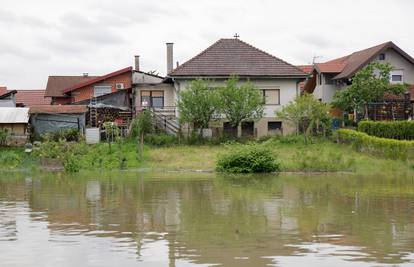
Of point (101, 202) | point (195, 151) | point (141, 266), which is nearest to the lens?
point (141, 266)

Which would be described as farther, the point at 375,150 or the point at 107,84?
the point at 107,84

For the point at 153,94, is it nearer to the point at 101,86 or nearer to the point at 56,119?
the point at 101,86

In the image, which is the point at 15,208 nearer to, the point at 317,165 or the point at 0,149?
the point at 317,165

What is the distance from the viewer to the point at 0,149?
36.9 m

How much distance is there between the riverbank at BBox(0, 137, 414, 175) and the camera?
1214 inches

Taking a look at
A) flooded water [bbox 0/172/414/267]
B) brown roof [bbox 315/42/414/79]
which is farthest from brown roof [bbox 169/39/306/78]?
flooded water [bbox 0/172/414/267]

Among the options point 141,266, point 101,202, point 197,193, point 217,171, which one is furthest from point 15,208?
point 217,171

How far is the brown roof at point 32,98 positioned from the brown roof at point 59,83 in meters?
2.00

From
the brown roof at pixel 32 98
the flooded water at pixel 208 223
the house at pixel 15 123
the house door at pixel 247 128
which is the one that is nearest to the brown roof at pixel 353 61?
the house door at pixel 247 128

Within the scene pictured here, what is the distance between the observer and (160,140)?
38562 millimetres

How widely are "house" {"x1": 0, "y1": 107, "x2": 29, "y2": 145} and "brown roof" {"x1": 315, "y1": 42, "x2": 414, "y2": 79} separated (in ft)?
72.9

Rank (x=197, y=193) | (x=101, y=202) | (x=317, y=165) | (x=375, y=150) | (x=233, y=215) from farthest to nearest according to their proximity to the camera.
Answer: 1. (x=375, y=150)
2. (x=317, y=165)
3. (x=197, y=193)
4. (x=101, y=202)
5. (x=233, y=215)

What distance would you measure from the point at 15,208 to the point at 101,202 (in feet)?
8.22

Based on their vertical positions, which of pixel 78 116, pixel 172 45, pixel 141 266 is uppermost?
pixel 172 45
